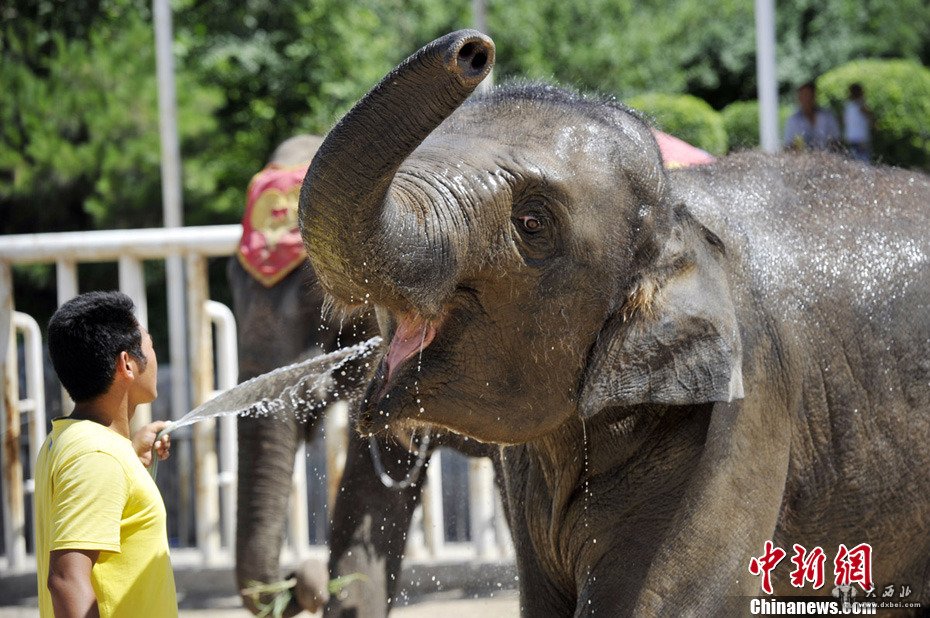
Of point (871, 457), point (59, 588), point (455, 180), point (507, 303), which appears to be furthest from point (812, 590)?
point (59, 588)

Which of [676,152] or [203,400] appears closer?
[676,152]

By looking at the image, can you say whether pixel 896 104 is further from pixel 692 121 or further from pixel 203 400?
pixel 203 400

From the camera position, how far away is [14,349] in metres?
6.84

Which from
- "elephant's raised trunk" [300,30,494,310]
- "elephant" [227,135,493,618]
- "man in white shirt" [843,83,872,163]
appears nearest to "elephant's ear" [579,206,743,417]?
"elephant's raised trunk" [300,30,494,310]

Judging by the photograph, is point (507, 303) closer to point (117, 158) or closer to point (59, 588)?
point (59, 588)

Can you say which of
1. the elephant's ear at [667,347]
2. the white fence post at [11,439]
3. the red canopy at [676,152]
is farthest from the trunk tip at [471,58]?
the white fence post at [11,439]

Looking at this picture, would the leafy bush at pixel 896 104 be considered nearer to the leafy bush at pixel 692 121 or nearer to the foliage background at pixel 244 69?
the foliage background at pixel 244 69

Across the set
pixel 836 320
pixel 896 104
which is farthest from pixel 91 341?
pixel 896 104

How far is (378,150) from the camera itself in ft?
8.08

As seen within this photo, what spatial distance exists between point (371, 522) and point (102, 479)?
7.46 feet

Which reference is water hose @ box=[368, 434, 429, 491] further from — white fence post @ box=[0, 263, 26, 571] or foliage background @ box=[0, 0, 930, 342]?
foliage background @ box=[0, 0, 930, 342]

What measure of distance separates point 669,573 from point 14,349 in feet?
14.9

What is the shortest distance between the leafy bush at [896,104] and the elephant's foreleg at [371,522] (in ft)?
39.8

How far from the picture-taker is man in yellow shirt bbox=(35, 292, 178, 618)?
9.50ft
